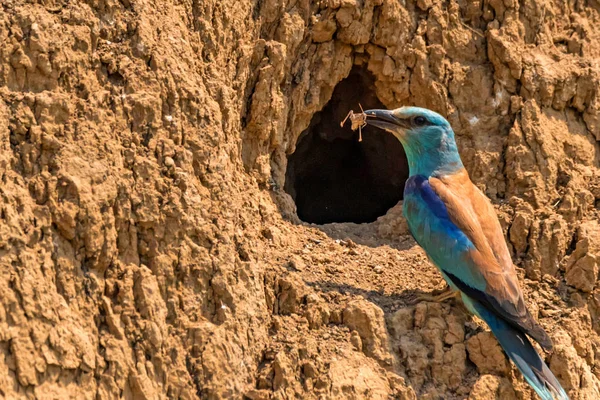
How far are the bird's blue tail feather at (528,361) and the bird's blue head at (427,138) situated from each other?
3.99 ft

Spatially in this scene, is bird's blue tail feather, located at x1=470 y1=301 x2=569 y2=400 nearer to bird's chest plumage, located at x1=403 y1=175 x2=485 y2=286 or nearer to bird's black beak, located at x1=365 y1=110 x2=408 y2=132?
bird's chest plumage, located at x1=403 y1=175 x2=485 y2=286

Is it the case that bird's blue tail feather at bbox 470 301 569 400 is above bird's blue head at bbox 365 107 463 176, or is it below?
below

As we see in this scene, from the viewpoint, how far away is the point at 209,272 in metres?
4.95

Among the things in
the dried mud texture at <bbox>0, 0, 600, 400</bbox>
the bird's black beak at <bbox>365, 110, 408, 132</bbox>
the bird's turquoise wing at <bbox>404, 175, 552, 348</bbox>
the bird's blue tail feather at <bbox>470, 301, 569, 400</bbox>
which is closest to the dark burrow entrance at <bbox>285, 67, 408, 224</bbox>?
the dried mud texture at <bbox>0, 0, 600, 400</bbox>

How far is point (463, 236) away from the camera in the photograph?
566 centimetres

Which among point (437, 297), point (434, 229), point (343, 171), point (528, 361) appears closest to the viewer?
point (528, 361)

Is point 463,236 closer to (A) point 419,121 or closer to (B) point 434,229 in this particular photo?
(B) point 434,229

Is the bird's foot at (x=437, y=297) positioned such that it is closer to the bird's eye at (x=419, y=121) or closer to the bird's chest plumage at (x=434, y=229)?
the bird's chest plumage at (x=434, y=229)

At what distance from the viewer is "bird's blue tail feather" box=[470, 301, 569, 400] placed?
506 cm

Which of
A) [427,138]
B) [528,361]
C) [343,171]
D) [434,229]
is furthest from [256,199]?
[343,171]

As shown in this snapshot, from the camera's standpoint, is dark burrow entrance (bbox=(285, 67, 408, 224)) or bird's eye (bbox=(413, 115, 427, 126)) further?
dark burrow entrance (bbox=(285, 67, 408, 224))

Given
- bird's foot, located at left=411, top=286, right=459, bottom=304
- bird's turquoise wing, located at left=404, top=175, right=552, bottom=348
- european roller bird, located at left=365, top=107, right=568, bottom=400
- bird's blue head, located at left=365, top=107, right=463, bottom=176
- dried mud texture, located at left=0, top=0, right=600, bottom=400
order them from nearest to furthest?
1. dried mud texture, located at left=0, top=0, right=600, bottom=400
2. european roller bird, located at left=365, top=107, right=568, bottom=400
3. bird's turquoise wing, located at left=404, top=175, right=552, bottom=348
4. bird's foot, located at left=411, top=286, right=459, bottom=304
5. bird's blue head, located at left=365, top=107, right=463, bottom=176

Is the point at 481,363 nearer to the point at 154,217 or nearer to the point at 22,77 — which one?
the point at 154,217

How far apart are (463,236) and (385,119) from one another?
1046 millimetres
